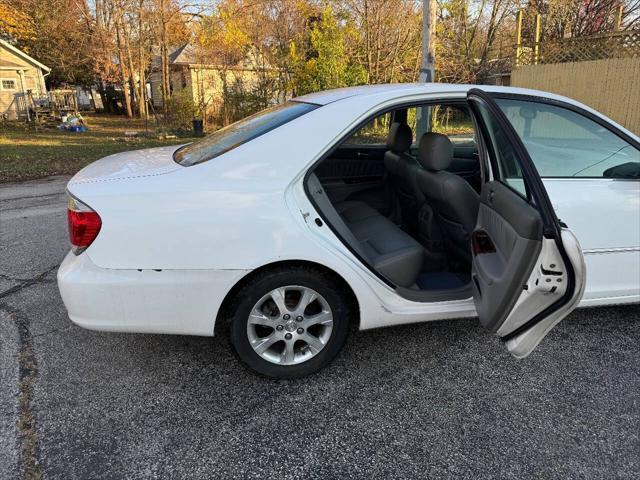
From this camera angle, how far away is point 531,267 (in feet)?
7.29

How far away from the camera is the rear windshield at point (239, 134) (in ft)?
9.25

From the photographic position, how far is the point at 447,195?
311 cm

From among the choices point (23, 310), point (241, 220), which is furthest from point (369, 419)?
point (23, 310)

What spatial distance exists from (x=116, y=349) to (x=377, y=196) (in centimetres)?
254

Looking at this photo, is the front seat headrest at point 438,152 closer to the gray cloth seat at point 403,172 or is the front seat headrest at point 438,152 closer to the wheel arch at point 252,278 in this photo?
the gray cloth seat at point 403,172

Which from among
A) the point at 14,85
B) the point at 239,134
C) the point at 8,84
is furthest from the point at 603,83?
the point at 8,84

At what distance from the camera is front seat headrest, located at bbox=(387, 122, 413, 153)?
13.1ft

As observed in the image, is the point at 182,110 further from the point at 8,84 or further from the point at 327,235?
the point at 327,235

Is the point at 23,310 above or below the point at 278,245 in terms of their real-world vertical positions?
below

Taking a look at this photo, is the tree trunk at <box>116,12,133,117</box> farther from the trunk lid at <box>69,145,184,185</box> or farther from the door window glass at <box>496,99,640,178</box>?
the door window glass at <box>496,99,640,178</box>

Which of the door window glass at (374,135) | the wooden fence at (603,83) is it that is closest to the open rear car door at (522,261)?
the door window glass at (374,135)

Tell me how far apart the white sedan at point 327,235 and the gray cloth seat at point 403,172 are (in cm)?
36

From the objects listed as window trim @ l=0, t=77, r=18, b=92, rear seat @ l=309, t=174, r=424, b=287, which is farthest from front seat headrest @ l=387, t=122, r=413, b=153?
window trim @ l=0, t=77, r=18, b=92

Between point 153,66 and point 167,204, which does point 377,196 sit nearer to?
point 167,204
